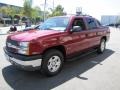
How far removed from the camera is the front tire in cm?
480

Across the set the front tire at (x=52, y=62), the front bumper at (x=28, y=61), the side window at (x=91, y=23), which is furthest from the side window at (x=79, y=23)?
the front bumper at (x=28, y=61)

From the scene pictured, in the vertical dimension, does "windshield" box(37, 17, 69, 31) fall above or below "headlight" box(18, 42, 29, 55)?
above

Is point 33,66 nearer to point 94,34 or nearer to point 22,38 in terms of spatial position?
point 22,38

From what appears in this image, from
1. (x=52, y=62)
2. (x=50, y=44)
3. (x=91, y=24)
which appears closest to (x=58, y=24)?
(x=50, y=44)

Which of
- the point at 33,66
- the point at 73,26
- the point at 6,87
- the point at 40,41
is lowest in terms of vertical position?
Answer: the point at 6,87

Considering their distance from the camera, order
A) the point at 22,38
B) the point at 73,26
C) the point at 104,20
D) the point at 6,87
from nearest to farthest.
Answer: the point at 6,87
the point at 22,38
the point at 73,26
the point at 104,20

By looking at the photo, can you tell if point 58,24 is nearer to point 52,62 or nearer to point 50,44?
point 50,44

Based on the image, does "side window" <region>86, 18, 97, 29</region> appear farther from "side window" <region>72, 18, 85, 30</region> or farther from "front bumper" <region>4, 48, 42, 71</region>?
"front bumper" <region>4, 48, 42, 71</region>

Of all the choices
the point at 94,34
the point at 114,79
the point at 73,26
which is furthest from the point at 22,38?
the point at 94,34

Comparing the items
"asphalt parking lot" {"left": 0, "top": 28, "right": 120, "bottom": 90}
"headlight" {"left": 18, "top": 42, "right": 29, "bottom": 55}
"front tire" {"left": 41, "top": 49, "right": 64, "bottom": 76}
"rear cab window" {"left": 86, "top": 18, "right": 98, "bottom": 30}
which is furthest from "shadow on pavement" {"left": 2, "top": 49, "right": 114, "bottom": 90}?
"rear cab window" {"left": 86, "top": 18, "right": 98, "bottom": 30}

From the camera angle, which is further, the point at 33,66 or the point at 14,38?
the point at 14,38

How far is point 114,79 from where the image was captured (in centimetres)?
499

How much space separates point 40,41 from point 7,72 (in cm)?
167

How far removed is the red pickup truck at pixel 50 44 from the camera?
449 cm
